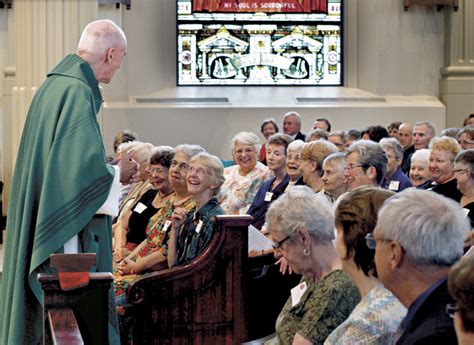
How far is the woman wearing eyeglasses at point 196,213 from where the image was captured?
6.16 metres

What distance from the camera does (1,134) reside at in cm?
1280

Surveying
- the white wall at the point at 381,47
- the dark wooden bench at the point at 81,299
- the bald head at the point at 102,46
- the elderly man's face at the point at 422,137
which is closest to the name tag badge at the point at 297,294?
the dark wooden bench at the point at 81,299

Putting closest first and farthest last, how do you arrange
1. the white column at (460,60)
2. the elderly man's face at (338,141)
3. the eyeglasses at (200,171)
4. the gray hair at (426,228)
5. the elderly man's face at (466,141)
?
1. the gray hair at (426,228)
2. the eyeglasses at (200,171)
3. the elderly man's face at (466,141)
4. the elderly man's face at (338,141)
5. the white column at (460,60)

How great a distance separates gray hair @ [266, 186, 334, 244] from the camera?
13.3 ft

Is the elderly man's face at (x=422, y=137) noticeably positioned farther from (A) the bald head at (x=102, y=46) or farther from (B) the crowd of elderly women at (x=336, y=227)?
(A) the bald head at (x=102, y=46)

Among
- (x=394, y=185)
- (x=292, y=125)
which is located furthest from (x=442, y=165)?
(x=292, y=125)

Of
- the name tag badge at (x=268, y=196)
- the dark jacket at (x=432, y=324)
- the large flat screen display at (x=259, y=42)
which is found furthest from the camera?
the large flat screen display at (x=259, y=42)

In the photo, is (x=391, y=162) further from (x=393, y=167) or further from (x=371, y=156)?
(x=371, y=156)

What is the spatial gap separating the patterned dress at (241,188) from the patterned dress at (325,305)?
450 cm

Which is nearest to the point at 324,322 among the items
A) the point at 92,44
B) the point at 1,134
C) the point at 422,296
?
the point at 422,296

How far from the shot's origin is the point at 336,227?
136 inches

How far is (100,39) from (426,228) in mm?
2184

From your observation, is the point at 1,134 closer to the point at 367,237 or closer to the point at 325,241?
the point at 325,241

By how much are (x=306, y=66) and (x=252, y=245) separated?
27.3 ft
